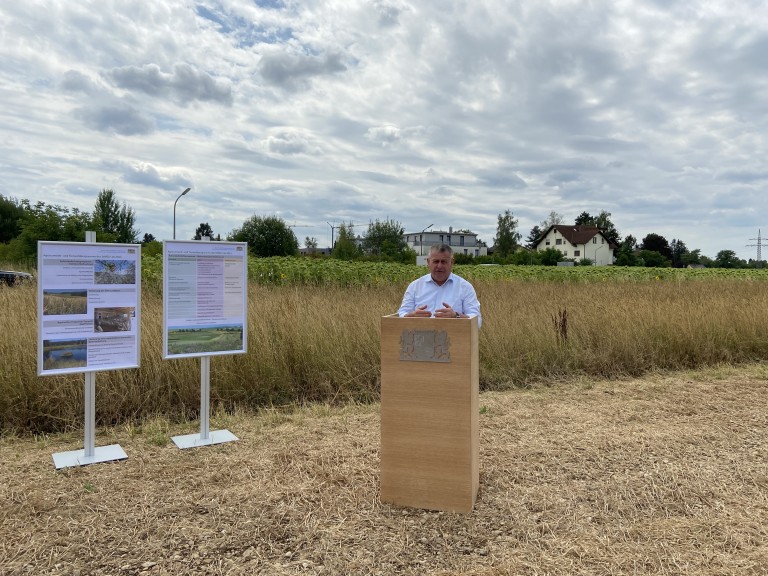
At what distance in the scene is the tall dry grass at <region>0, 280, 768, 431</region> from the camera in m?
5.77

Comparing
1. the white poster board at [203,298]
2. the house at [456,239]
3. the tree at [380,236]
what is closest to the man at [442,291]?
the white poster board at [203,298]

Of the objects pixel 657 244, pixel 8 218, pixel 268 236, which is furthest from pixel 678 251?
pixel 8 218

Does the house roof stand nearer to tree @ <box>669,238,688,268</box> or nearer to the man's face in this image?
tree @ <box>669,238,688,268</box>

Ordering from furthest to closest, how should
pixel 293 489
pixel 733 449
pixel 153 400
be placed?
1. pixel 153 400
2. pixel 733 449
3. pixel 293 489

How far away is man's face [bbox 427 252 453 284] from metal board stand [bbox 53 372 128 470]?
112 inches

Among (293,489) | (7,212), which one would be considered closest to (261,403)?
(293,489)

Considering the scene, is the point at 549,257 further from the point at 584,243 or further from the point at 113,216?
the point at 113,216

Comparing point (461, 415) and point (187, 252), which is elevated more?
point (187, 252)

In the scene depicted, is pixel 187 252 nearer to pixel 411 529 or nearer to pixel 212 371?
pixel 212 371

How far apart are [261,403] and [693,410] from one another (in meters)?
4.63

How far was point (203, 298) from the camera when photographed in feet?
17.0

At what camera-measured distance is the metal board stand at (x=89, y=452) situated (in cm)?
455

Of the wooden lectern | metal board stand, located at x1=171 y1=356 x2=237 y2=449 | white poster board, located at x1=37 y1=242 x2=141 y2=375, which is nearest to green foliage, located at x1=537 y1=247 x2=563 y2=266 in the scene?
metal board stand, located at x1=171 y1=356 x2=237 y2=449

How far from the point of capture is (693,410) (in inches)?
245
